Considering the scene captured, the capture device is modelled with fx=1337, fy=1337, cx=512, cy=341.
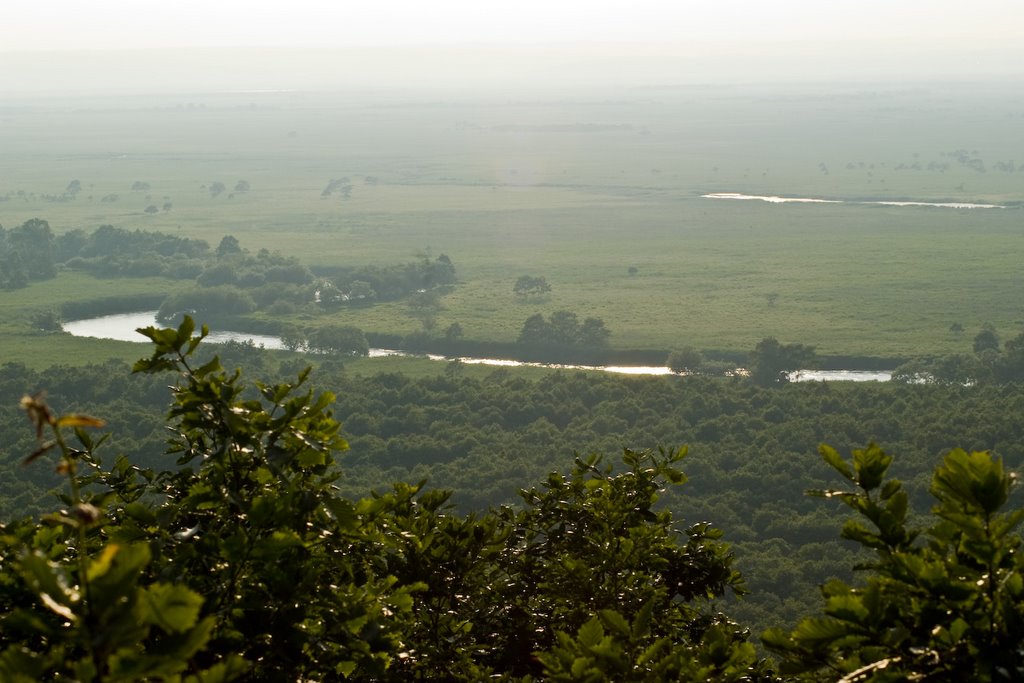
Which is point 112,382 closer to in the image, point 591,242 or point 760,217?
point 591,242

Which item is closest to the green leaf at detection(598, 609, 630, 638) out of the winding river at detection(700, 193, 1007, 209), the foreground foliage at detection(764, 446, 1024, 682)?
the foreground foliage at detection(764, 446, 1024, 682)

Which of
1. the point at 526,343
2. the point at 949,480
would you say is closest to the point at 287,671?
the point at 949,480

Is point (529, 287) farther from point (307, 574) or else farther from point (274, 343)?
point (307, 574)

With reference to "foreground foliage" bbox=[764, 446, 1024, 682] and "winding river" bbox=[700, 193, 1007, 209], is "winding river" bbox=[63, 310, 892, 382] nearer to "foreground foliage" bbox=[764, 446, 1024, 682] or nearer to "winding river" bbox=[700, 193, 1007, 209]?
"foreground foliage" bbox=[764, 446, 1024, 682]

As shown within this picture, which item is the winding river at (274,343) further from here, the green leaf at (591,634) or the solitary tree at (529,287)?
the green leaf at (591,634)

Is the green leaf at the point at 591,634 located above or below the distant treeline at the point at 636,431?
above

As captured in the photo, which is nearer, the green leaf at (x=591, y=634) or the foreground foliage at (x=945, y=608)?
the foreground foliage at (x=945, y=608)

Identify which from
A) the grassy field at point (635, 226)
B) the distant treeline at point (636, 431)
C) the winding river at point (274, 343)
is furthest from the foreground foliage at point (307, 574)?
the grassy field at point (635, 226)
